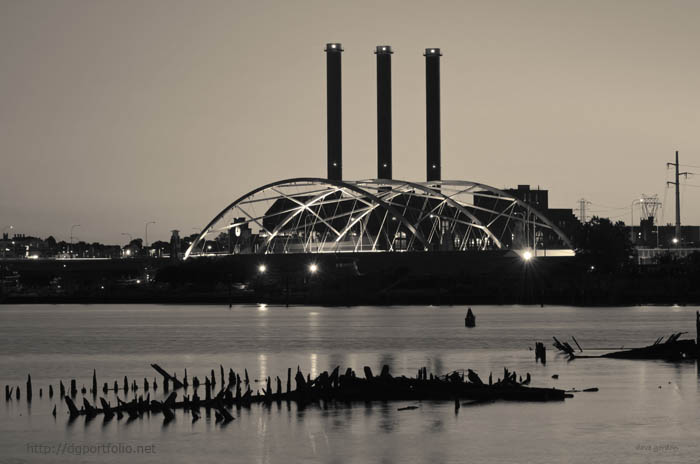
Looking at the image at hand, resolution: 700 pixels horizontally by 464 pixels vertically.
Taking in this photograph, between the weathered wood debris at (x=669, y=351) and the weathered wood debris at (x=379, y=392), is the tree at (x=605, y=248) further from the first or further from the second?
the weathered wood debris at (x=379, y=392)

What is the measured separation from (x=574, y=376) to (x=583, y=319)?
62.7 meters

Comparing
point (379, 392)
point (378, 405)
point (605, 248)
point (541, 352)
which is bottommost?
point (378, 405)

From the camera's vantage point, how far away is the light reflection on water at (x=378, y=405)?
39.9 meters

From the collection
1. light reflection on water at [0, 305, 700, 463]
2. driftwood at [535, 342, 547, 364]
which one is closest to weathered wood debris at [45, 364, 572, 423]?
light reflection on water at [0, 305, 700, 463]

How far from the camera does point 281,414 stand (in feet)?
149

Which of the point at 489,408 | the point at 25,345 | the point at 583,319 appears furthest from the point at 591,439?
the point at 583,319

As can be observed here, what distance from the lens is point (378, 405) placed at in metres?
47.0

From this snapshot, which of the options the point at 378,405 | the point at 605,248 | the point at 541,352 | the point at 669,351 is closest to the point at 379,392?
the point at 378,405

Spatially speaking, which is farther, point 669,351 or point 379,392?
point 669,351

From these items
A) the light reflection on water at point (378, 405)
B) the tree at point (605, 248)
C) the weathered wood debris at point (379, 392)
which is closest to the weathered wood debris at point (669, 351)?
the light reflection on water at point (378, 405)

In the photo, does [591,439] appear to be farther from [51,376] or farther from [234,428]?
[51,376]

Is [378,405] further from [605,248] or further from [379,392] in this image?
[605,248]

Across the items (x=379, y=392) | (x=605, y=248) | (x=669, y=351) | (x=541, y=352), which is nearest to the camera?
(x=379, y=392)

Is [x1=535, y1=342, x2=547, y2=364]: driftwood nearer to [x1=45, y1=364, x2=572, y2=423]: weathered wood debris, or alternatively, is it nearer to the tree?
[x1=45, y1=364, x2=572, y2=423]: weathered wood debris
